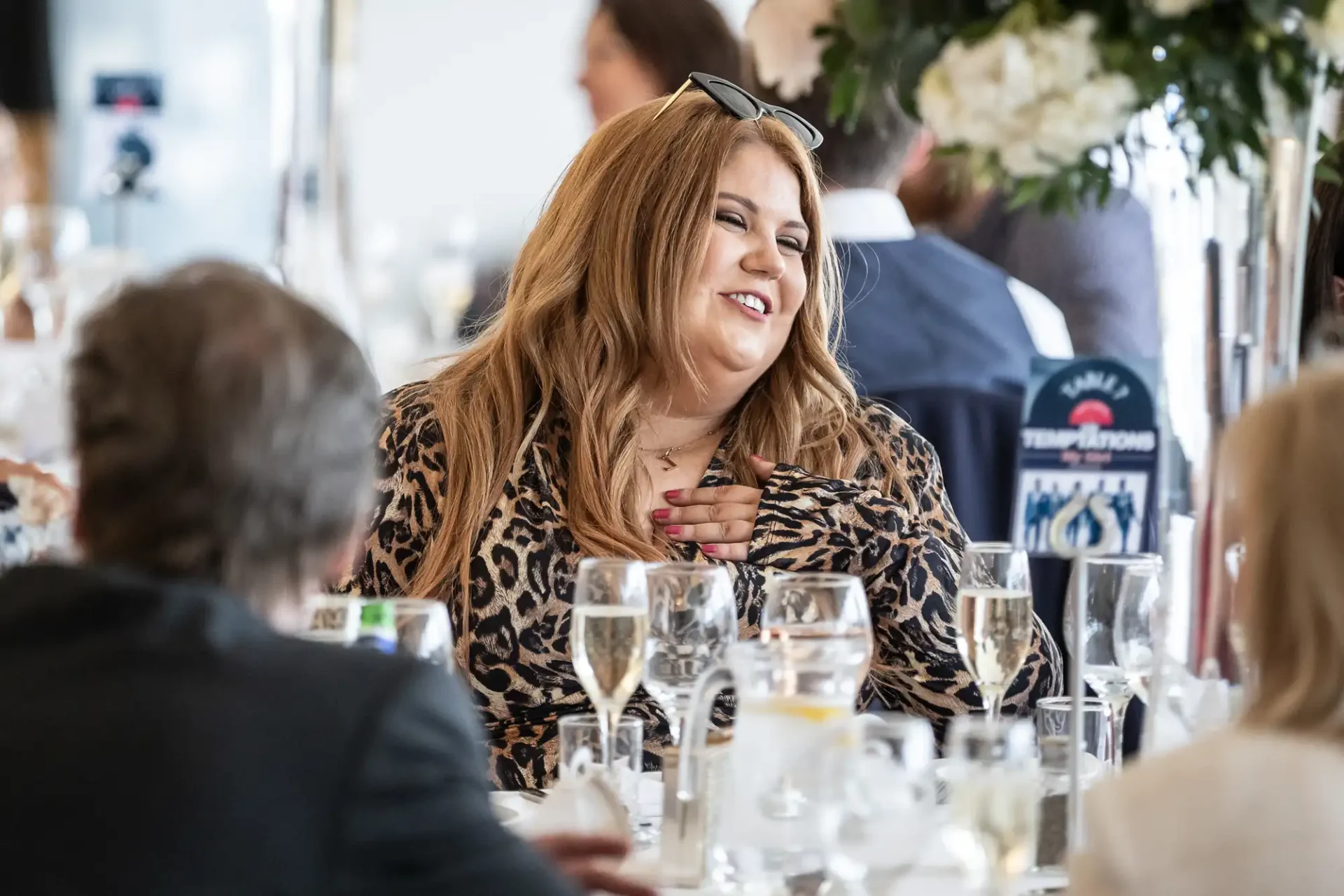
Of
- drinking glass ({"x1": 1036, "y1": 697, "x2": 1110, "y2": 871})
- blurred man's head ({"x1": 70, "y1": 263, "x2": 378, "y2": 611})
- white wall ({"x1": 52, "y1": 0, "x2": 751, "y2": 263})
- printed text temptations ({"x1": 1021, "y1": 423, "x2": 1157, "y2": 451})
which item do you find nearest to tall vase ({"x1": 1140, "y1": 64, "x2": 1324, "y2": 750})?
printed text temptations ({"x1": 1021, "y1": 423, "x2": 1157, "y2": 451})

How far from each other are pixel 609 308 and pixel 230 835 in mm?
1598

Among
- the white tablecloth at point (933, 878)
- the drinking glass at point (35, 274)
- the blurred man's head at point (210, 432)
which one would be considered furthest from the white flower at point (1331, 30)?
the drinking glass at point (35, 274)

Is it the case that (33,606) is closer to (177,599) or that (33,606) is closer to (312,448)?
(177,599)

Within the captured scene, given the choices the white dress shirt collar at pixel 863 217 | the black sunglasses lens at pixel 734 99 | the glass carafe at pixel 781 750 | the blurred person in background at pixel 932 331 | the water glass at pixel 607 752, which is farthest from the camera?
the white dress shirt collar at pixel 863 217

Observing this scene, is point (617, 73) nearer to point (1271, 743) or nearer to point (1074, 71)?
point (1074, 71)

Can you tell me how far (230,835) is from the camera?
1064 millimetres

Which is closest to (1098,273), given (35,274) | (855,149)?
(855,149)

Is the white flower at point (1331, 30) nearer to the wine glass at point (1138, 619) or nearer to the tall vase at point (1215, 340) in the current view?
the tall vase at point (1215, 340)

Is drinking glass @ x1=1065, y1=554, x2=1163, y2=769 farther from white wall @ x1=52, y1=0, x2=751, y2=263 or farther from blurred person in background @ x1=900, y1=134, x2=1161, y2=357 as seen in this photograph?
white wall @ x1=52, y1=0, x2=751, y2=263

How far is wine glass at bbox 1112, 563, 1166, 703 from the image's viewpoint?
1.87 metres

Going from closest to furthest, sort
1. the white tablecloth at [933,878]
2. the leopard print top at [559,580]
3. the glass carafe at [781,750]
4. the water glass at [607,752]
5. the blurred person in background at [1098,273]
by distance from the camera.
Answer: the glass carafe at [781,750]
the white tablecloth at [933,878]
the water glass at [607,752]
the leopard print top at [559,580]
the blurred person in background at [1098,273]

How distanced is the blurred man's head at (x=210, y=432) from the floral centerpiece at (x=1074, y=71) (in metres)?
0.59

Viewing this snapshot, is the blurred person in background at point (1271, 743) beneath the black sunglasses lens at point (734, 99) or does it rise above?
beneath

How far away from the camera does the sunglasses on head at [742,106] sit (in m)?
2.59
